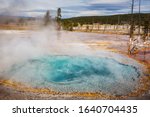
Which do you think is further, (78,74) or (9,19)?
(9,19)

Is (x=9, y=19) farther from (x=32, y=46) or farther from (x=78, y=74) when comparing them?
(x=78, y=74)

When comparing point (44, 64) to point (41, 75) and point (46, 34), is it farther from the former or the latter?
point (46, 34)

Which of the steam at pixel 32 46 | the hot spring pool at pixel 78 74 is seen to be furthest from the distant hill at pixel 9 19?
the hot spring pool at pixel 78 74

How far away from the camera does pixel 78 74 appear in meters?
6.14

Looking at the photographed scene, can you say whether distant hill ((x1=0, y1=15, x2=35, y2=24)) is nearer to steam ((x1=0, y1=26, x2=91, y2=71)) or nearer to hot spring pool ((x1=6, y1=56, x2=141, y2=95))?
steam ((x1=0, y1=26, x2=91, y2=71))

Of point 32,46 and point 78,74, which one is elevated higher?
point 32,46

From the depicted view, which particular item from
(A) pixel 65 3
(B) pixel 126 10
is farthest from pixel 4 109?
(B) pixel 126 10

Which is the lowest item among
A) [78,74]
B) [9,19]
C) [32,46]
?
[78,74]

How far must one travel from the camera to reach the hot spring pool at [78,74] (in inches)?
205

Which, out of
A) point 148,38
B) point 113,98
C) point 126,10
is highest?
point 126,10

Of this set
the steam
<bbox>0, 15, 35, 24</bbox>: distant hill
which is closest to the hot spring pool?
the steam

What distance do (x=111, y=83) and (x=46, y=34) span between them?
564cm

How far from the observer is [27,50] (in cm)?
848

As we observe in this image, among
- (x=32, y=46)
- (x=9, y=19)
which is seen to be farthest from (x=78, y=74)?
(x=32, y=46)
